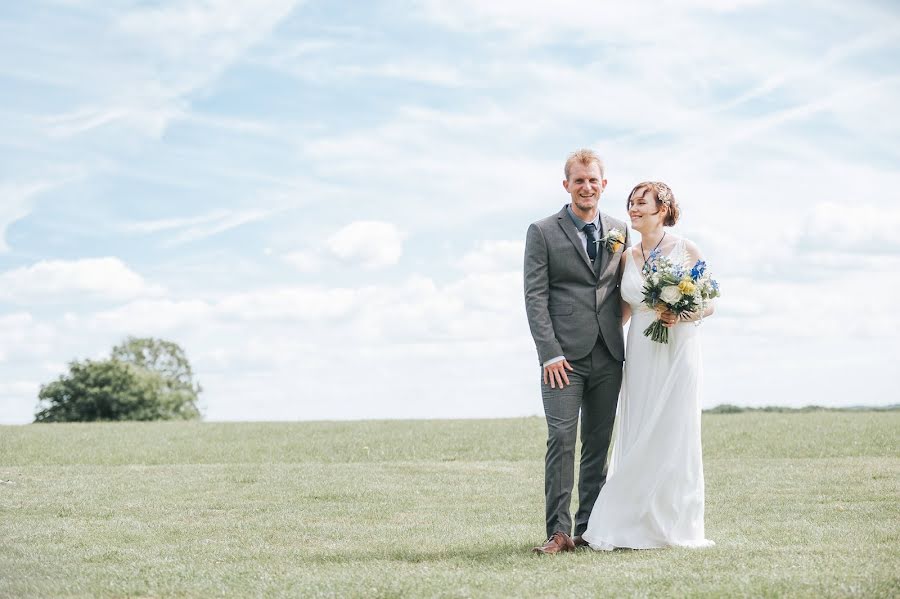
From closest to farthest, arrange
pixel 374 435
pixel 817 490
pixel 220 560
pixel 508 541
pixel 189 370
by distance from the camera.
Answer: pixel 220 560, pixel 508 541, pixel 817 490, pixel 374 435, pixel 189 370

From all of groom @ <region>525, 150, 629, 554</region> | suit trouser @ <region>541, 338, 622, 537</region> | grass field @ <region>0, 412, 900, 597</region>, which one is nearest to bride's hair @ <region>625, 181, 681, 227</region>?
groom @ <region>525, 150, 629, 554</region>

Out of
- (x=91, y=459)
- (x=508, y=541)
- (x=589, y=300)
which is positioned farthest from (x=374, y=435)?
(x=589, y=300)

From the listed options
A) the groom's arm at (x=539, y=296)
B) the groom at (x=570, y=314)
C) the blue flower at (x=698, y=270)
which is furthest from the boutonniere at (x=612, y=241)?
the blue flower at (x=698, y=270)

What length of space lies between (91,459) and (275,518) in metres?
9.00

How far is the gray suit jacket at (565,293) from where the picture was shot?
23.6 feet

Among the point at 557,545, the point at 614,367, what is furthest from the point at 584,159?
the point at 557,545

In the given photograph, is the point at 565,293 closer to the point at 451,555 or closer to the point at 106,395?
the point at 451,555

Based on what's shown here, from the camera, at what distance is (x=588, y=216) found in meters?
7.34

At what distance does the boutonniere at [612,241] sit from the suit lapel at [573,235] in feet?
0.60

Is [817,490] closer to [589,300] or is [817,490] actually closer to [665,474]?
[665,474]

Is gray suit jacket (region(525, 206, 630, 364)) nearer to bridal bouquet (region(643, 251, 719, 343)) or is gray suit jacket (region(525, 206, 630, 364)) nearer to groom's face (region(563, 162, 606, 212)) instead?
groom's face (region(563, 162, 606, 212))

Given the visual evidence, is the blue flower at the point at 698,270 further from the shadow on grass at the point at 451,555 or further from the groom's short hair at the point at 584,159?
the shadow on grass at the point at 451,555

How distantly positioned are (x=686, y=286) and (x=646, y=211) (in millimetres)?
757

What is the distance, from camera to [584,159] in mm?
7234
